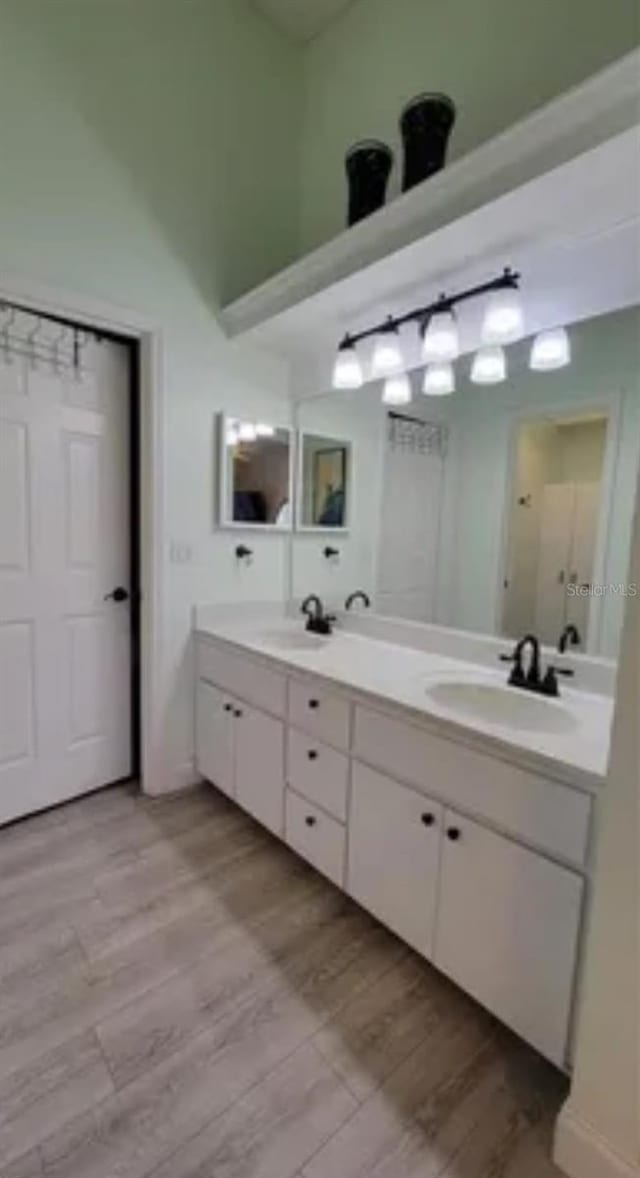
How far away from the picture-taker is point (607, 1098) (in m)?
1.02

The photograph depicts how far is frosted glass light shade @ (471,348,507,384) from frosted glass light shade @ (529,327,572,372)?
10cm

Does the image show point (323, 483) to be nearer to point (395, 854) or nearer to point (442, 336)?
point (442, 336)

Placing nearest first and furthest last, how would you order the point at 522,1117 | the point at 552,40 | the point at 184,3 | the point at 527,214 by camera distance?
the point at 522,1117 < the point at 527,214 < the point at 552,40 < the point at 184,3

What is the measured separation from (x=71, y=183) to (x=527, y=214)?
166cm

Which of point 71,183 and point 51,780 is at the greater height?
point 71,183

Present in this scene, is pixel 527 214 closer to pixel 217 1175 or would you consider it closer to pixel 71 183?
pixel 71 183

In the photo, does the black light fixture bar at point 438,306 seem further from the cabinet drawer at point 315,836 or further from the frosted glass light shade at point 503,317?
the cabinet drawer at point 315,836

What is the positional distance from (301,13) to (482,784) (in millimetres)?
3315

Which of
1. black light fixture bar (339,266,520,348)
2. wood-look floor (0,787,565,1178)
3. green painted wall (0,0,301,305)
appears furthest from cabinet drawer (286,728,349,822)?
green painted wall (0,0,301,305)

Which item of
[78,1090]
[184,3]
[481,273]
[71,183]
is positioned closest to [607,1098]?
[78,1090]

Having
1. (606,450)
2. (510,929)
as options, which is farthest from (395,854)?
(606,450)

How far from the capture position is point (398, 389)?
217 centimetres

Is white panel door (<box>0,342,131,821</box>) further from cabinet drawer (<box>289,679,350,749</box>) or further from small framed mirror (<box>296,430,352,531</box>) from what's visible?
cabinet drawer (<box>289,679,350,749</box>)

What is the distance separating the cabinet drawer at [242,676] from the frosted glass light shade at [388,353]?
1.23 metres
